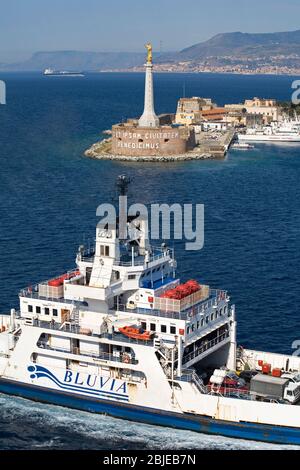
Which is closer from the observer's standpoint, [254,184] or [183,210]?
[183,210]

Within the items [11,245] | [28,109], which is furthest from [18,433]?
[28,109]

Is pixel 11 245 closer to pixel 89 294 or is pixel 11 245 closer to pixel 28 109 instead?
pixel 89 294

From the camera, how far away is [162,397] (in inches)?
1091

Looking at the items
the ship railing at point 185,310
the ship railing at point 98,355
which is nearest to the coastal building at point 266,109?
the ship railing at point 185,310

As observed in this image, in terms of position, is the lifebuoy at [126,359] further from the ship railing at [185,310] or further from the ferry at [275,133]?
the ferry at [275,133]

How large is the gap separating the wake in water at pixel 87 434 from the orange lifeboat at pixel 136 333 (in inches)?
127

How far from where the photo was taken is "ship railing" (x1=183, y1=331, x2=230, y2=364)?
28.3m

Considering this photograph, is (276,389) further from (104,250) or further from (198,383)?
(104,250)

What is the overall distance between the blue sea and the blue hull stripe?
29 cm

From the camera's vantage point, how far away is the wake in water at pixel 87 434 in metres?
26.7

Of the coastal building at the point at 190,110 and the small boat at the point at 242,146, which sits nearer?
the small boat at the point at 242,146

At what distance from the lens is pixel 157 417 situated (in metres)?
27.7

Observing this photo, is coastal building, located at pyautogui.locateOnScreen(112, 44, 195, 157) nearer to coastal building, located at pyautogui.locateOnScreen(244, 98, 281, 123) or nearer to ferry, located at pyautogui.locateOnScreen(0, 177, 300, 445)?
coastal building, located at pyautogui.locateOnScreen(244, 98, 281, 123)
